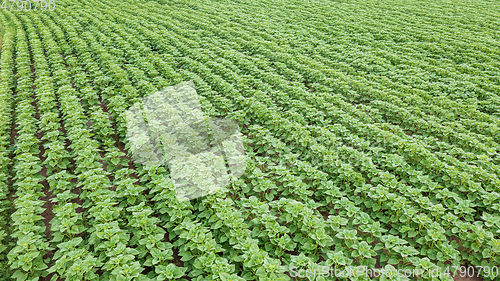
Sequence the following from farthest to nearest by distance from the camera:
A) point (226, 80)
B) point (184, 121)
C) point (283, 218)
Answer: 1. point (226, 80)
2. point (184, 121)
3. point (283, 218)

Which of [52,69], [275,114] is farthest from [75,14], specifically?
[275,114]

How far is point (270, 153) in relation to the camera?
6.78 m

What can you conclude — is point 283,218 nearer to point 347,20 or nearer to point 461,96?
point 461,96

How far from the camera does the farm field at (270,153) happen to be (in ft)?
14.6

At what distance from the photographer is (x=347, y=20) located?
694 inches

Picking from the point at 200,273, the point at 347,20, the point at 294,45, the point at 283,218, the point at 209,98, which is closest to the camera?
the point at 200,273

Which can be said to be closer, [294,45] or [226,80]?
[226,80]

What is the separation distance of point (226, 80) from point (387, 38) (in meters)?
9.17

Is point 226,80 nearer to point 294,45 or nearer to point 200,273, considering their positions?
point 294,45

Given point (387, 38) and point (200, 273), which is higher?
point (387, 38)

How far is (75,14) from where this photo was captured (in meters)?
18.4

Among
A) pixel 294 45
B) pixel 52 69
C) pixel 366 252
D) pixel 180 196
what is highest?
pixel 294 45

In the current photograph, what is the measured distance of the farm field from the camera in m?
4.45

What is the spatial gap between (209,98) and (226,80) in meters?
1.48
